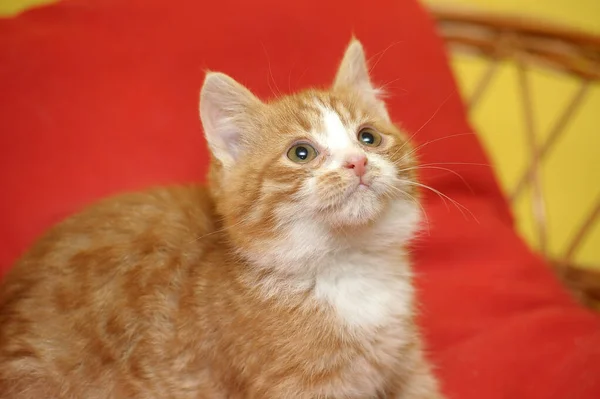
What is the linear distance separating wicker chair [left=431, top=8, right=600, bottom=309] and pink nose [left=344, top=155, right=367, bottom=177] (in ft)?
4.25

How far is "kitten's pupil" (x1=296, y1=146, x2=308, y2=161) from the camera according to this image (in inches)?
43.3

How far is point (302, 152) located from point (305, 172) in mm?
59

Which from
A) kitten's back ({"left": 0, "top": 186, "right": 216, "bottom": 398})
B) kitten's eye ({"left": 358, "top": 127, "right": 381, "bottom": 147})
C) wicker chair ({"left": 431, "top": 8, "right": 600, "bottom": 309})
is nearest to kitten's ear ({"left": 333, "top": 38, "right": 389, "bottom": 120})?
kitten's eye ({"left": 358, "top": 127, "right": 381, "bottom": 147})

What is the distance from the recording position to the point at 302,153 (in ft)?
3.61

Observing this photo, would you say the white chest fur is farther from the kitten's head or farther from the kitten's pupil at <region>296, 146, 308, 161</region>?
the kitten's pupil at <region>296, 146, 308, 161</region>

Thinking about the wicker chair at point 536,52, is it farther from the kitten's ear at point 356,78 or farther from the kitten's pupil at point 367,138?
the kitten's pupil at point 367,138

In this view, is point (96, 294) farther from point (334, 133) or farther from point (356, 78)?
point (356, 78)

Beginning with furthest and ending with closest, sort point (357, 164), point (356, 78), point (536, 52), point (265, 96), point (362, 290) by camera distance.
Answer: point (536, 52), point (265, 96), point (356, 78), point (362, 290), point (357, 164)

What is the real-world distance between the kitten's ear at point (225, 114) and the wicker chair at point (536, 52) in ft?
4.00

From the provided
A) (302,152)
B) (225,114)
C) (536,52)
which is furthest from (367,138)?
(536,52)

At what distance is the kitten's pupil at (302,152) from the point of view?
110 centimetres

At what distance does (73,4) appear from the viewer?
1.60 m

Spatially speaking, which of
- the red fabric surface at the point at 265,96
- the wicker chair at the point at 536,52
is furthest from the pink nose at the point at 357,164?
the wicker chair at the point at 536,52

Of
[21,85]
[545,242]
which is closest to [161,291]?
[21,85]
